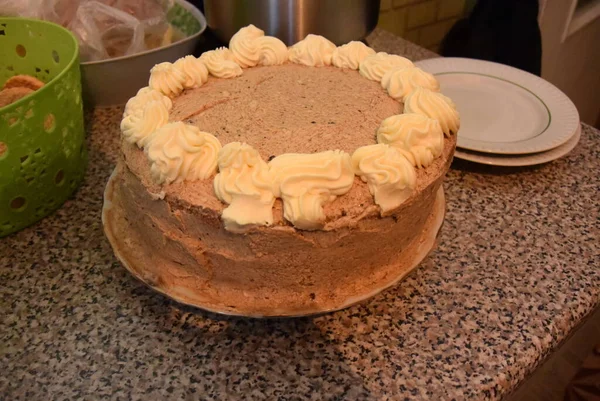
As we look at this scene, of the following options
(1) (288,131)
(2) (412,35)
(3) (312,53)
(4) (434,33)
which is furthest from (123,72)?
(4) (434,33)

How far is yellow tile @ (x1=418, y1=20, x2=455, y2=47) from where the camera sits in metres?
2.01

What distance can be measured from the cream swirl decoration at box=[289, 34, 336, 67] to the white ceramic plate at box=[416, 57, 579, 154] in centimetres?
35

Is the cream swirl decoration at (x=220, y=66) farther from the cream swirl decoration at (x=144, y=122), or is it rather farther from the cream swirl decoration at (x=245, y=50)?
the cream swirl decoration at (x=144, y=122)

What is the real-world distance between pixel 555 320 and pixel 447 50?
1409mm

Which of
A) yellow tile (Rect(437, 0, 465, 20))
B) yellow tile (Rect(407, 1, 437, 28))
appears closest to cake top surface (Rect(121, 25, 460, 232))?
yellow tile (Rect(407, 1, 437, 28))

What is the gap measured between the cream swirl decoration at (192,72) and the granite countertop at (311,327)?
33 centimetres

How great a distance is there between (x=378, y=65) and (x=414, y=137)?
0.27 meters

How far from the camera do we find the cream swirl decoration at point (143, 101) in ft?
2.98

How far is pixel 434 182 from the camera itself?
0.84 metres

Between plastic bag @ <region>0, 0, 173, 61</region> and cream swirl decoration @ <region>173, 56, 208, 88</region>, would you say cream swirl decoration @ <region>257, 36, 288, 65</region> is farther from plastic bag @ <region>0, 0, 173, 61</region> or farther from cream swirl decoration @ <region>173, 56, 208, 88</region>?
plastic bag @ <region>0, 0, 173, 61</region>

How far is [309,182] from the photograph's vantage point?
0.74 meters

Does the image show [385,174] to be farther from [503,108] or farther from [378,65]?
[503,108]

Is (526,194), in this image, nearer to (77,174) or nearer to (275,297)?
(275,297)

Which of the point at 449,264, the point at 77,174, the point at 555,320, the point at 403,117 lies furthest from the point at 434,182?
the point at 77,174
